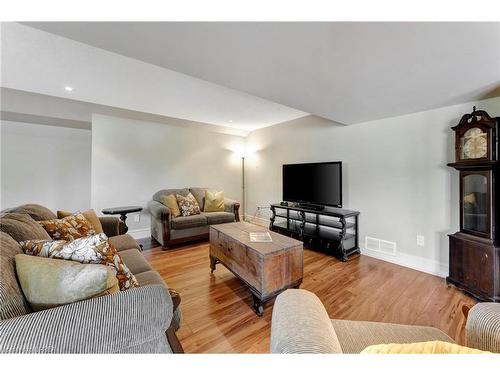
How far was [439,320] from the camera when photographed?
5.26 feet

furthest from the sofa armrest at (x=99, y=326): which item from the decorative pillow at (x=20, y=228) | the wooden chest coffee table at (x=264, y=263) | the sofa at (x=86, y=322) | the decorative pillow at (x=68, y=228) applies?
the decorative pillow at (x=68, y=228)

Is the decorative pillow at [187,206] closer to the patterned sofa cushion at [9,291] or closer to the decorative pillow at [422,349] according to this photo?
the patterned sofa cushion at [9,291]

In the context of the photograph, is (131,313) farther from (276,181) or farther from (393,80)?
(276,181)

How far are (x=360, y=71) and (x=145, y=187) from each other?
3.77 meters

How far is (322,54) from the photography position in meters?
1.33

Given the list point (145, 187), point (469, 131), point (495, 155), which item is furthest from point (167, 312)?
point (145, 187)

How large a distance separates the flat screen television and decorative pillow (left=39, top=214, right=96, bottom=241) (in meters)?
2.89

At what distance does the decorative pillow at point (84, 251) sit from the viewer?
37.4 inches

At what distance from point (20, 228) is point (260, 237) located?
1.64 m

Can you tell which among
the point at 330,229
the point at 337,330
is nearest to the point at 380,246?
the point at 330,229

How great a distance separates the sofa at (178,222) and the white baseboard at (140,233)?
24 cm

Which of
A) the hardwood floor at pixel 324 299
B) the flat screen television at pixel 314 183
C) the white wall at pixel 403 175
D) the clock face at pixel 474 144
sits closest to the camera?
the hardwood floor at pixel 324 299

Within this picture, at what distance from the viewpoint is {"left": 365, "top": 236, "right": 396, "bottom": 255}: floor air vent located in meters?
2.71

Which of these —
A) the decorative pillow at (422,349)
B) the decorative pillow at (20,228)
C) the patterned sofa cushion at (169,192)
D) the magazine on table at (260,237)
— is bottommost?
the magazine on table at (260,237)
